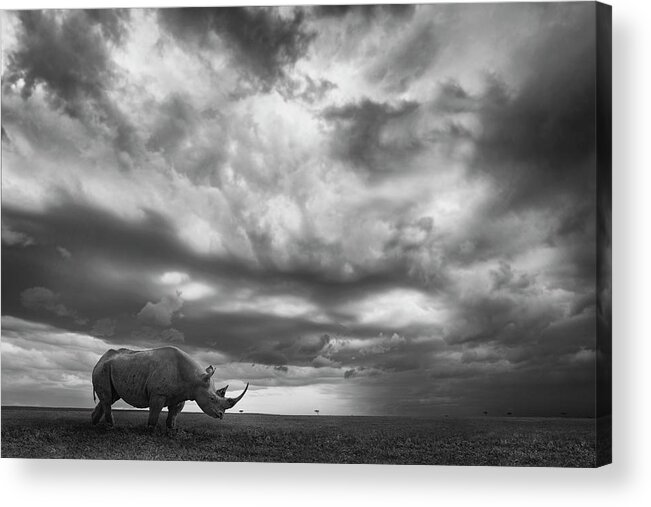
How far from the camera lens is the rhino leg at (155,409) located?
15812 mm

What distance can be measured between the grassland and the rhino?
6.2 inches

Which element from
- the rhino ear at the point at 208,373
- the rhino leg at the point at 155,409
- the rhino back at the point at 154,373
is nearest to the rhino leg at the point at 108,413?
the rhino back at the point at 154,373

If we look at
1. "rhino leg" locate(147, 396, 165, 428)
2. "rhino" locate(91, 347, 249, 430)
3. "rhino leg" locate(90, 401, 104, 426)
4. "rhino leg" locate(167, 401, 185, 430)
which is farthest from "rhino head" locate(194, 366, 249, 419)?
"rhino leg" locate(90, 401, 104, 426)

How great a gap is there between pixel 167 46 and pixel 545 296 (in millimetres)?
5637

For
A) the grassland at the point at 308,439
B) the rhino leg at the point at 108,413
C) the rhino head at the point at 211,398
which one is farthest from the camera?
the rhino leg at the point at 108,413

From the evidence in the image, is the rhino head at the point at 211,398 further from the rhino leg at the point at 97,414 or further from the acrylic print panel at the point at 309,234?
the rhino leg at the point at 97,414

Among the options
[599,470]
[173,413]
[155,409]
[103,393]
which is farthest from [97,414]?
[599,470]

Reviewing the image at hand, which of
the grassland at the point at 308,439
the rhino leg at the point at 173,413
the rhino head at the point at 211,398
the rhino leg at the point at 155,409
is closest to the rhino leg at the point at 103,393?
the grassland at the point at 308,439

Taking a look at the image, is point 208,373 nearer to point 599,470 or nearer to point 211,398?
point 211,398

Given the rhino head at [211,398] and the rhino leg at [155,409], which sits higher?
the rhino head at [211,398]

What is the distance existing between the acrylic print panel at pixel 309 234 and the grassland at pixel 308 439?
0.09 ft

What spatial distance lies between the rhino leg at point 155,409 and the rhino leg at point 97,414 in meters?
0.63

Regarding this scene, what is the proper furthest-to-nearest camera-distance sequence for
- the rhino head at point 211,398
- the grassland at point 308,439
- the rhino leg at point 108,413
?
the rhino leg at point 108,413 → the rhino head at point 211,398 → the grassland at point 308,439

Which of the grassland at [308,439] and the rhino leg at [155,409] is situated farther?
the rhino leg at [155,409]
